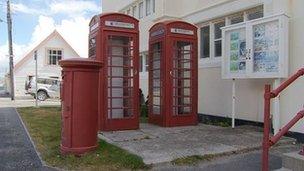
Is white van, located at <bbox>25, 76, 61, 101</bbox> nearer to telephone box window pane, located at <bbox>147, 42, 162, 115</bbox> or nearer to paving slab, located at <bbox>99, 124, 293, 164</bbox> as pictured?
telephone box window pane, located at <bbox>147, 42, 162, 115</bbox>

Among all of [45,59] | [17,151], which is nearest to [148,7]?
[17,151]

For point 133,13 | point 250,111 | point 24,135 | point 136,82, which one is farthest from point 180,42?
point 133,13

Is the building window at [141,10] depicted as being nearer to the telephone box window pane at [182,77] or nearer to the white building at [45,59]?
the telephone box window pane at [182,77]

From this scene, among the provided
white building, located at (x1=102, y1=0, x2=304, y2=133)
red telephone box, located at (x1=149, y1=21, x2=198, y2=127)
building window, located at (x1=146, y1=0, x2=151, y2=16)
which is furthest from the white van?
red telephone box, located at (x1=149, y1=21, x2=198, y2=127)

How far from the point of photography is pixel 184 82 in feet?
35.5

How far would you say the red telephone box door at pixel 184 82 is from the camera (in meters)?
10.6

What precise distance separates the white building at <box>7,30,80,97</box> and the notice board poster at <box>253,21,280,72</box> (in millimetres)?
33070

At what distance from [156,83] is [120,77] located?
148 centimetres

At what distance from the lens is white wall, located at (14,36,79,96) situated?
40269 millimetres

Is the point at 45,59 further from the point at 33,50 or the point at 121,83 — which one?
the point at 121,83

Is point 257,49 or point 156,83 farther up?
point 257,49

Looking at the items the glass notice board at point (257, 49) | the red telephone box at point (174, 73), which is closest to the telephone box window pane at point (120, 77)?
the red telephone box at point (174, 73)

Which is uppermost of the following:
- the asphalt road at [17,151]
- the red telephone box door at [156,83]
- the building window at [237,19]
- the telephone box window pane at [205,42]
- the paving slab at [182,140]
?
the building window at [237,19]

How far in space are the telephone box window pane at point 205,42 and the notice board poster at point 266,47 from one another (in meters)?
3.21
